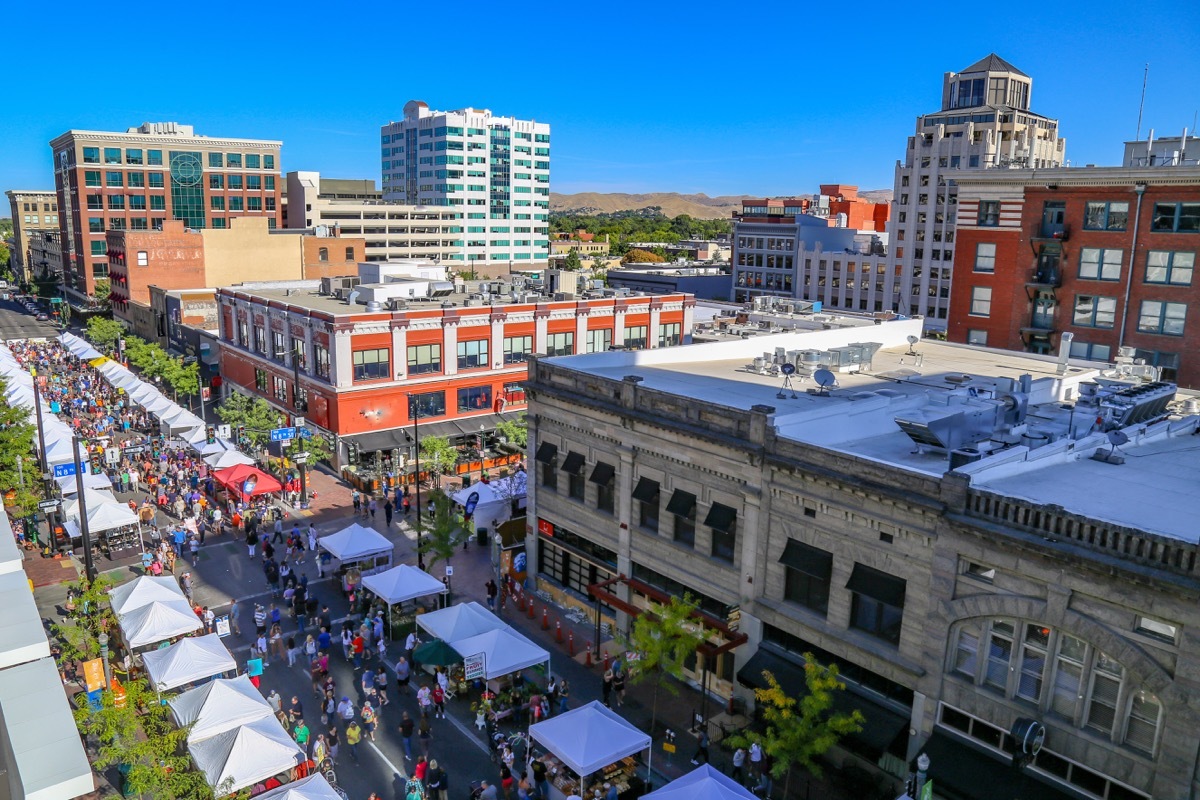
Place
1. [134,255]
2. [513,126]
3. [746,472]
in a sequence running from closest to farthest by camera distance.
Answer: [746,472] → [134,255] → [513,126]

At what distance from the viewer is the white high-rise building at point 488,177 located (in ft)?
559

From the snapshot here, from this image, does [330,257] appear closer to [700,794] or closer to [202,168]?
[202,168]

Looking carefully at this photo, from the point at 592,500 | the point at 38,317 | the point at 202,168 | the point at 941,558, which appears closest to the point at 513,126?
the point at 202,168

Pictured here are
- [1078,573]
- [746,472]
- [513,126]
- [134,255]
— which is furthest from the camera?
[513,126]

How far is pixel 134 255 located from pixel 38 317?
141 feet

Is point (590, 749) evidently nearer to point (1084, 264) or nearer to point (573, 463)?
point (573, 463)

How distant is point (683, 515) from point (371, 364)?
28.9 metres

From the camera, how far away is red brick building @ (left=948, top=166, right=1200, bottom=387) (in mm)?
37594

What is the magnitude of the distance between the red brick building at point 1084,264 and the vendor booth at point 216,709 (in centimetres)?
3450

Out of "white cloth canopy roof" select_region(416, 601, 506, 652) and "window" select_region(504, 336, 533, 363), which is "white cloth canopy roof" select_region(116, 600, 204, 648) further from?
"window" select_region(504, 336, 533, 363)

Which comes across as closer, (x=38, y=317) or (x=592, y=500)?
(x=592, y=500)

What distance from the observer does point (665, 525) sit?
92.2 feet

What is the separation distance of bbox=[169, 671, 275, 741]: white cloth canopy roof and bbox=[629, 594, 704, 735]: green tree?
10.0 meters

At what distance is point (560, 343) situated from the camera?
191ft
